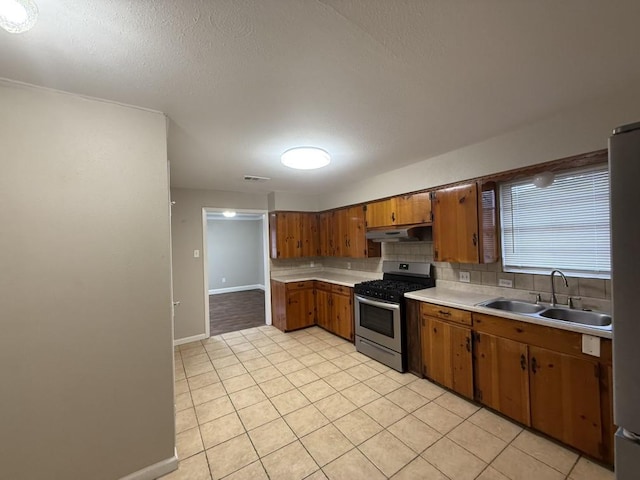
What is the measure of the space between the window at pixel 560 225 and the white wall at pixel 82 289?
10.6ft

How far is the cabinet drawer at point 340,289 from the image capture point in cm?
391

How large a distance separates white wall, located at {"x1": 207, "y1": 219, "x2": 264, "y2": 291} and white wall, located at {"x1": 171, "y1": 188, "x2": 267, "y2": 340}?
12.3ft

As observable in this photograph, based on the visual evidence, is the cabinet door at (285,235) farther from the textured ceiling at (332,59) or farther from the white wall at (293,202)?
the textured ceiling at (332,59)

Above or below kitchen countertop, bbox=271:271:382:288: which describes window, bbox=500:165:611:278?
above

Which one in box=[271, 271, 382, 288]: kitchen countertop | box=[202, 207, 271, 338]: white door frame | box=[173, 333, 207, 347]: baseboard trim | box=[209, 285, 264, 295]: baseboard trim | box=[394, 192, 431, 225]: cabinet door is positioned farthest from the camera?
box=[209, 285, 264, 295]: baseboard trim

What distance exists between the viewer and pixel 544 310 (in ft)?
7.24

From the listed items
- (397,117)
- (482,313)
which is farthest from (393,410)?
(397,117)

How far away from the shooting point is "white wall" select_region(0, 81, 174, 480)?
143 cm

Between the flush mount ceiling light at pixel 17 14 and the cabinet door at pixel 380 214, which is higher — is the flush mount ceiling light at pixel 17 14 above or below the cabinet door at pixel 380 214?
above

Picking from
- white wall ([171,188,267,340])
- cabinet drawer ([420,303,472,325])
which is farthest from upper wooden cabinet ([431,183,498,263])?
white wall ([171,188,267,340])

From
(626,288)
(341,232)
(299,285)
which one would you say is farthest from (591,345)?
(299,285)

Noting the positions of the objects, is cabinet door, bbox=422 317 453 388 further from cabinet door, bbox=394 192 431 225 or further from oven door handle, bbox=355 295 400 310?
cabinet door, bbox=394 192 431 225

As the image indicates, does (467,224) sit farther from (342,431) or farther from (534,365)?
(342,431)

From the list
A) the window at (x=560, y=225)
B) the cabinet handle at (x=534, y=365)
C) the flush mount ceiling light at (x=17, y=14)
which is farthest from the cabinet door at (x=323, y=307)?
the flush mount ceiling light at (x=17, y=14)
